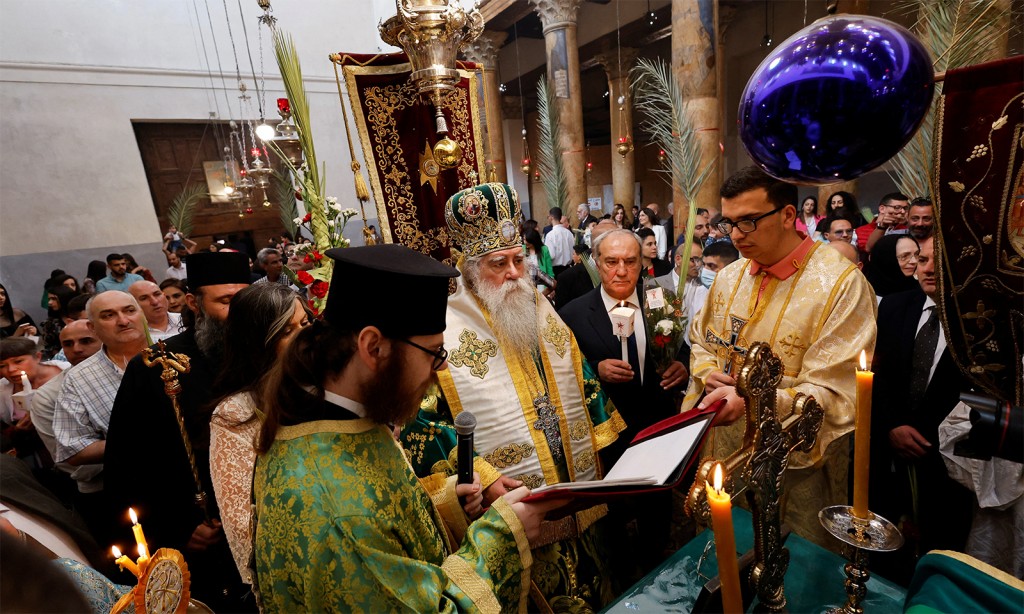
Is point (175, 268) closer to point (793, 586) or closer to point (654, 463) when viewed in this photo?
point (654, 463)

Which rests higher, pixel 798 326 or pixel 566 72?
pixel 566 72

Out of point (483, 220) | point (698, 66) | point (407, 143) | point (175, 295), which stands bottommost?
point (175, 295)

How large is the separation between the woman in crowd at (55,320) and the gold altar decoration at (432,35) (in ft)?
18.5

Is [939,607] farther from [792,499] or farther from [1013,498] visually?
[1013,498]

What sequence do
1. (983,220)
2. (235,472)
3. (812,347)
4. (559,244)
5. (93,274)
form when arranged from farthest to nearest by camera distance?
(559,244), (93,274), (812,347), (235,472), (983,220)

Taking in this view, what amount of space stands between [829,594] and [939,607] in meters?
0.35

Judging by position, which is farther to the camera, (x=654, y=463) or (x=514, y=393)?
(x=514, y=393)

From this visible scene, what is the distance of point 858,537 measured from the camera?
103 cm

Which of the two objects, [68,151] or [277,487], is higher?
[68,151]

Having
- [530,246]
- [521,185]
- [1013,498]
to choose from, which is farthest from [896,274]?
[521,185]

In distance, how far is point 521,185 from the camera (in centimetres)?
2112

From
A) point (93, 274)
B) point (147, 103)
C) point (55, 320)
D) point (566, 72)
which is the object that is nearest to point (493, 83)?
point (566, 72)

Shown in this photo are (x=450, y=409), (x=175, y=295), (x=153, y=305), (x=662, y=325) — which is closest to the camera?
(x=450, y=409)

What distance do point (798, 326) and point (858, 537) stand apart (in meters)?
1.27
